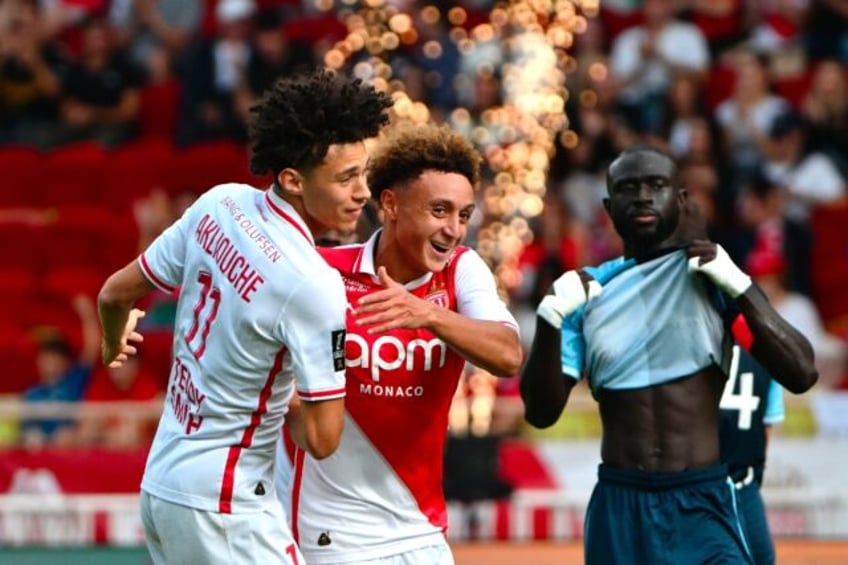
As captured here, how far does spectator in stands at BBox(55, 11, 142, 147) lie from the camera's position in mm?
16000

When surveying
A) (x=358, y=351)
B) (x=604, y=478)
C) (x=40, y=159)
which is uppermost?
(x=40, y=159)

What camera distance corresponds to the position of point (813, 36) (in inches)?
601

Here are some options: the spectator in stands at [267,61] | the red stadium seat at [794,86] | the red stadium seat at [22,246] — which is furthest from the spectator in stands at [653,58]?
the red stadium seat at [22,246]

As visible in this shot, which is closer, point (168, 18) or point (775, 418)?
point (775, 418)

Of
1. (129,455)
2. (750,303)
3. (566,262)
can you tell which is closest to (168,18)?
(566,262)

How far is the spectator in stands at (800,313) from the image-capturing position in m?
12.0

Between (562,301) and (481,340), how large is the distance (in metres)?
0.55

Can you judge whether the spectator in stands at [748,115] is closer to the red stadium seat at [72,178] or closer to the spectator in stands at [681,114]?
the spectator in stands at [681,114]

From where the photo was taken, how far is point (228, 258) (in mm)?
5469

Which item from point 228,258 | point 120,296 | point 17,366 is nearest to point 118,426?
point 17,366

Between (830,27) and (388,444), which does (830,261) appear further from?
(388,444)

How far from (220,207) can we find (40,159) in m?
10.3

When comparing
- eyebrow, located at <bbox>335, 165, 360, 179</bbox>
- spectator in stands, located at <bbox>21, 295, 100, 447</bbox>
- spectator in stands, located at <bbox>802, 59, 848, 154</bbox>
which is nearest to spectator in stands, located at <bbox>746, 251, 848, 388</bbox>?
spectator in stands, located at <bbox>802, 59, 848, 154</bbox>

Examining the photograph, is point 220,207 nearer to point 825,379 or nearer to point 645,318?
point 645,318
